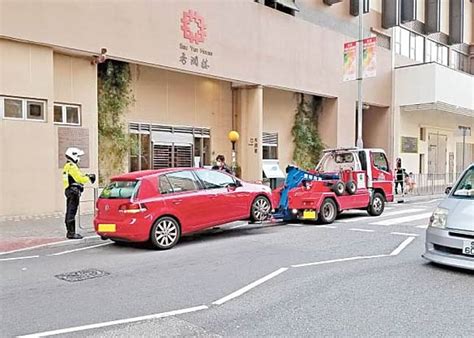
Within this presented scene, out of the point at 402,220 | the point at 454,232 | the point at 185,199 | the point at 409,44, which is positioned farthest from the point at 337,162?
the point at 409,44

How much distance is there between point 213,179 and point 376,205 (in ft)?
20.8

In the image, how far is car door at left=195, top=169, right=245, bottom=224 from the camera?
1048cm

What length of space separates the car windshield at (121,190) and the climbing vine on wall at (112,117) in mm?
7135

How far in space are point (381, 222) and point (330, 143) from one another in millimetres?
12156

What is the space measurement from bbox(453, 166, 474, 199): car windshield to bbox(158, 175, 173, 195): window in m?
5.27

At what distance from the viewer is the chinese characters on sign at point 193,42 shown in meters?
17.1

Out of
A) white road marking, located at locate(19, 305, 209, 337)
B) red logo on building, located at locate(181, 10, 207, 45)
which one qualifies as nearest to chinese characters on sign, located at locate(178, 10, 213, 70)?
red logo on building, located at locate(181, 10, 207, 45)

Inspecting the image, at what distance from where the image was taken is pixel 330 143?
2497 centimetres

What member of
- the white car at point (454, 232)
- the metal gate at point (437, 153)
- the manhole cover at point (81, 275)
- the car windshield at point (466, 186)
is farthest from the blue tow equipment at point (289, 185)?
the metal gate at point (437, 153)

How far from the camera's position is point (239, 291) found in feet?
21.0

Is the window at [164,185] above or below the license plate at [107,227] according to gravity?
above

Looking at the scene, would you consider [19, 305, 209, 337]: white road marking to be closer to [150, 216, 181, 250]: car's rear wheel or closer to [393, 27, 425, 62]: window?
[150, 216, 181, 250]: car's rear wheel

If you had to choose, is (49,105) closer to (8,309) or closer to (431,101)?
(8,309)

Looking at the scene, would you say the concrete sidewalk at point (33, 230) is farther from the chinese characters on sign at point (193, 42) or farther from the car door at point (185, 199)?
the chinese characters on sign at point (193, 42)
